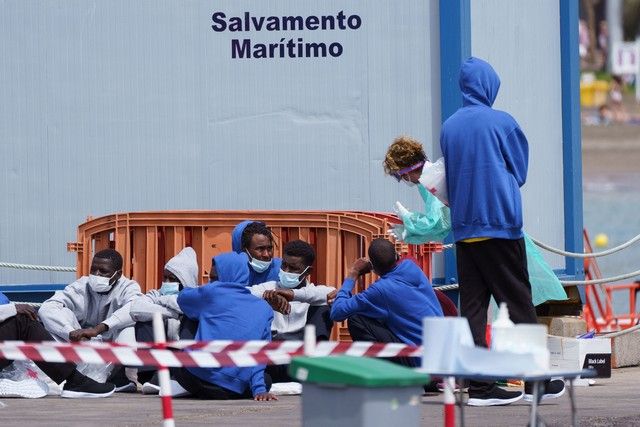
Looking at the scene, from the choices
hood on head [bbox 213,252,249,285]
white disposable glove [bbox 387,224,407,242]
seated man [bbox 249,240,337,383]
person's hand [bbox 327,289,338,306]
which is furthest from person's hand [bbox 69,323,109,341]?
white disposable glove [bbox 387,224,407,242]

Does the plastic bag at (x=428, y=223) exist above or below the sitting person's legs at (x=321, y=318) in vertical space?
above

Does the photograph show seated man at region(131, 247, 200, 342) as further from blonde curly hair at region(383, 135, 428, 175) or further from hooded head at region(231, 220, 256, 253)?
blonde curly hair at region(383, 135, 428, 175)

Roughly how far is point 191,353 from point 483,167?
1945 mm

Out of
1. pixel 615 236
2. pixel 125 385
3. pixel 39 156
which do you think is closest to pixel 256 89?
pixel 39 156

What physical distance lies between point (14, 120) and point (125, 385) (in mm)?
2652

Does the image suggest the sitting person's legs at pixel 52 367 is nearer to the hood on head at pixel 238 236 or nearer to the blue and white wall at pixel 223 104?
the hood on head at pixel 238 236

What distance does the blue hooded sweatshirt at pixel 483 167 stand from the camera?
931 cm

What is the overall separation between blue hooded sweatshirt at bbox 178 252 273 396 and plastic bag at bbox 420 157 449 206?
1.51 metres

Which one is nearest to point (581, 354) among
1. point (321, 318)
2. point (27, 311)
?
point (321, 318)

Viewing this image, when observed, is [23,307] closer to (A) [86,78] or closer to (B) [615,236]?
(A) [86,78]

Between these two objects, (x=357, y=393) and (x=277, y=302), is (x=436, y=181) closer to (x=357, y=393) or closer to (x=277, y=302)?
(x=277, y=302)

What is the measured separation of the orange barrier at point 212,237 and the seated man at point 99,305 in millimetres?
664

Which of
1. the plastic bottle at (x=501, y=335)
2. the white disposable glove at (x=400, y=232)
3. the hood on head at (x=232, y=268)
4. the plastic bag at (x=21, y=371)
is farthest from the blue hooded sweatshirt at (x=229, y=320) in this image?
the plastic bottle at (x=501, y=335)

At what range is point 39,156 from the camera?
1312 centimetres
